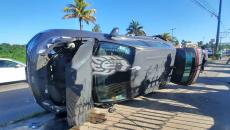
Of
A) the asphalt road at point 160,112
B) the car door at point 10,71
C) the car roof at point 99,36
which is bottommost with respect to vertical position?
the asphalt road at point 160,112

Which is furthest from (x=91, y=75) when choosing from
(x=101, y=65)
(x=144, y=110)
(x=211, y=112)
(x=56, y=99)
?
(x=211, y=112)

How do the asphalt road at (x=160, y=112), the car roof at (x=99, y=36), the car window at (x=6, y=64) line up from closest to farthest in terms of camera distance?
the car roof at (x=99, y=36) < the asphalt road at (x=160, y=112) < the car window at (x=6, y=64)

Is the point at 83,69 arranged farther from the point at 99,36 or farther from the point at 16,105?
the point at 16,105

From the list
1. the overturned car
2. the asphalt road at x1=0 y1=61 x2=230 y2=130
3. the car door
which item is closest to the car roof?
the overturned car

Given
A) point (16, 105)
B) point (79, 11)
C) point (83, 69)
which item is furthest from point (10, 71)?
point (79, 11)

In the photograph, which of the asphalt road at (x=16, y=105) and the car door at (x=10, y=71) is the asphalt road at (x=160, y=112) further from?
the car door at (x=10, y=71)

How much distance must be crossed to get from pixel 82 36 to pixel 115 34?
3.45ft

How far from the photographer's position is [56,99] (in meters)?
5.52

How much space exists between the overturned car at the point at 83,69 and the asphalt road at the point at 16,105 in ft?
5.44

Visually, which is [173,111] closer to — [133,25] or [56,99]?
[56,99]

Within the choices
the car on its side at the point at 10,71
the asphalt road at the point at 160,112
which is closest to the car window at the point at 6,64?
the car on its side at the point at 10,71

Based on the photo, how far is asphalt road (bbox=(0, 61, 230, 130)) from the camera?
571 centimetres

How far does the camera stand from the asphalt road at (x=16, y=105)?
689cm

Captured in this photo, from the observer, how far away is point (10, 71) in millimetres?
12367
